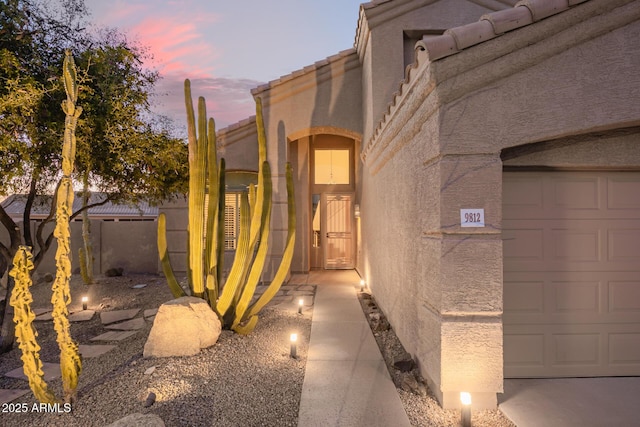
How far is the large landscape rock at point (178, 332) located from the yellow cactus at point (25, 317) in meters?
1.23

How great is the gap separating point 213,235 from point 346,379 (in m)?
2.79

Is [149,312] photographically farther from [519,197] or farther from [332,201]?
[332,201]

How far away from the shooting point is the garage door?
381 centimetres

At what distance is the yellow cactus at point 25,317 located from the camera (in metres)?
3.09

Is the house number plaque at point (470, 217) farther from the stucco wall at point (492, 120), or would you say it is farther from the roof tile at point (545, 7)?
the roof tile at point (545, 7)

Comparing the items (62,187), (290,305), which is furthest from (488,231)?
(290,305)

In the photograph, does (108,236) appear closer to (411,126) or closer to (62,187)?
(62,187)

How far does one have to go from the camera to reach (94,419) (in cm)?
315

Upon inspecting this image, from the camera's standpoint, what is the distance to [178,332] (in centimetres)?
445

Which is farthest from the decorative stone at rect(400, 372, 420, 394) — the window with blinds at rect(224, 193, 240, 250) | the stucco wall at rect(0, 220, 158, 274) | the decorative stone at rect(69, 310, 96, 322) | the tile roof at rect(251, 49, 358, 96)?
the stucco wall at rect(0, 220, 158, 274)

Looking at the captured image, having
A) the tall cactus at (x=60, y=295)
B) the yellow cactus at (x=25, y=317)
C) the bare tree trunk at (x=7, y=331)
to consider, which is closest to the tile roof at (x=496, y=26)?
the tall cactus at (x=60, y=295)

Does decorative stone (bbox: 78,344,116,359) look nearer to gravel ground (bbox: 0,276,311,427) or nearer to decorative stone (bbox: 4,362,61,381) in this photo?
gravel ground (bbox: 0,276,311,427)

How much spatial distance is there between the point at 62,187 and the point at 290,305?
4969 millimetres

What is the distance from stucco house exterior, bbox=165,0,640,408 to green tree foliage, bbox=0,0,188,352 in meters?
3.98
